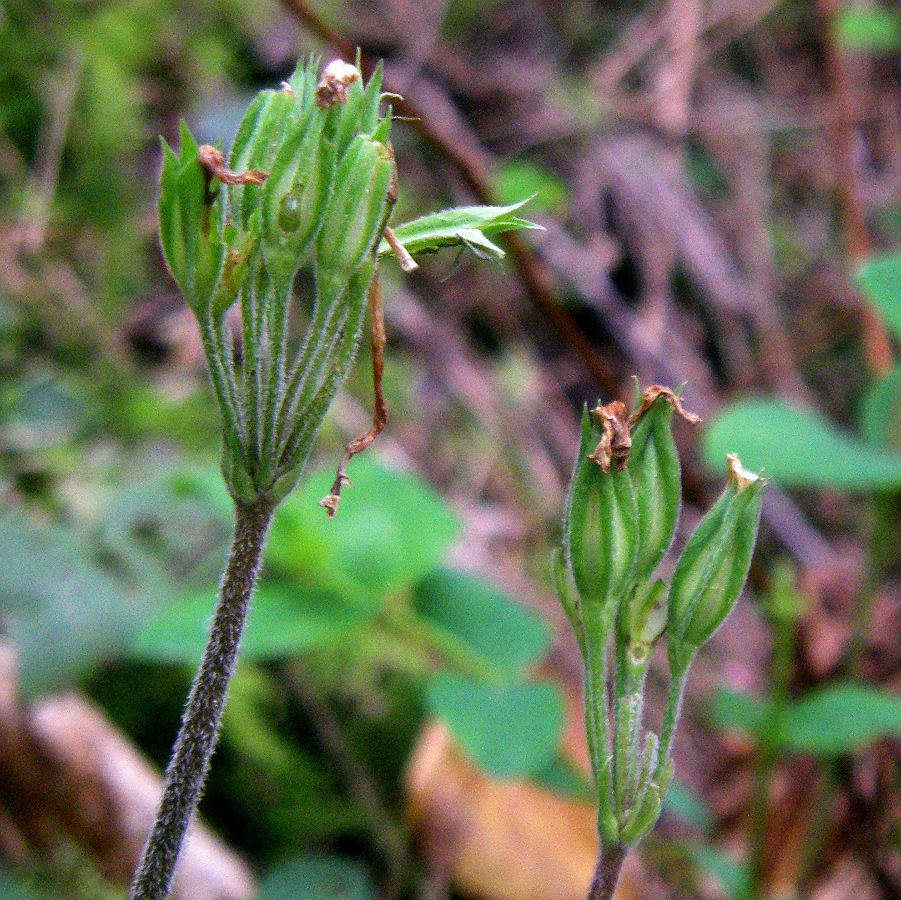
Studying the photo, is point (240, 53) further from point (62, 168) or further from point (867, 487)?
point (867, 487)

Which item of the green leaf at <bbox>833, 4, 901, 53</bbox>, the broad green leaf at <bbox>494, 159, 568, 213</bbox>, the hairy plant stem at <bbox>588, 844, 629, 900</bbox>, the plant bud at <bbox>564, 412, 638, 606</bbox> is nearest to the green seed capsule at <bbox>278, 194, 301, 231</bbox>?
the plant bud at <bbox>564, 412, 638, 606</bbox>

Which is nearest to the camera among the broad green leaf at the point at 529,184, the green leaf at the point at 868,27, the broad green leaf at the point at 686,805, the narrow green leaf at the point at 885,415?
the broad green leaf at the point at 686,805

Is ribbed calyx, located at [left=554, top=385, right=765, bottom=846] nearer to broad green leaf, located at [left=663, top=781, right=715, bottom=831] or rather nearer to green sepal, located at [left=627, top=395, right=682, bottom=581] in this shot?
green sepal, located at [left=627, top=395, right=682, bottom=581]

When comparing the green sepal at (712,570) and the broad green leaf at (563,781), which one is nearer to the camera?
the green sepal at (712,570)

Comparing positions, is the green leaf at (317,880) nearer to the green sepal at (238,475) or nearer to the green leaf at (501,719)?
the green leaf at (501,719)

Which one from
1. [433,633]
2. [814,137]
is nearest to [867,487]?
[433,633]

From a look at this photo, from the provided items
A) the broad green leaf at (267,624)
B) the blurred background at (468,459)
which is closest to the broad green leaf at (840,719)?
the blurred background at (468,459)
